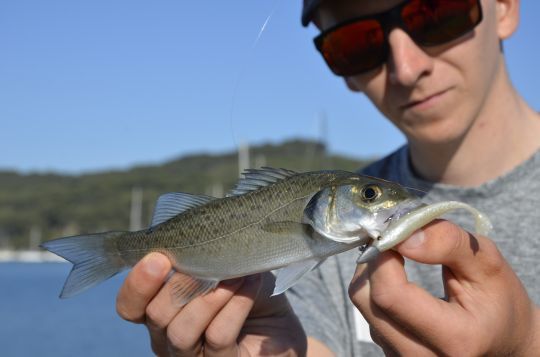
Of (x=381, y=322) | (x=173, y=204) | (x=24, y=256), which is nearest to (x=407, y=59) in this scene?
(x=173, y=204)

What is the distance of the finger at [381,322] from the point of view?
9.00 ft

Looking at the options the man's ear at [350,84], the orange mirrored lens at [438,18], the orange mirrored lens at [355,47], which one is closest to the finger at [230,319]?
the orange mirrored lens at [355,47]

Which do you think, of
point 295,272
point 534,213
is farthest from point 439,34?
point 295,272

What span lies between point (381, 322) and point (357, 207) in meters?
0.50

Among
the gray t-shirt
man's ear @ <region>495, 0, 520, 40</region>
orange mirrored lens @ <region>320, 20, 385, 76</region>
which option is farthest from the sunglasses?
the gray t-shirt

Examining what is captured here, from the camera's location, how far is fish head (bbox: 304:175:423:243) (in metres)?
2.76

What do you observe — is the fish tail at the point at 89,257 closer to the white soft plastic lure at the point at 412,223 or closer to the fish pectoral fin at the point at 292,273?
the fish pectoral fin at the point at 292,273

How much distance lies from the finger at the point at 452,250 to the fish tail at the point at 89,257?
1702 mm

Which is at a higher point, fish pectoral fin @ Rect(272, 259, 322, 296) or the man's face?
the man's face

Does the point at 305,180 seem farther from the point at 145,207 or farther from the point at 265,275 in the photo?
the point at 145,207

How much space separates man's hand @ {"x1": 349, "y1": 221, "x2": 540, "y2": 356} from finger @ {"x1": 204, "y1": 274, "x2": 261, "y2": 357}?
0.79m

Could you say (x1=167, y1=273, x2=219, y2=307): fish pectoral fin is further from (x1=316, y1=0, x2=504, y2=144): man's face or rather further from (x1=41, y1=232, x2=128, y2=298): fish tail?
(x1=316, y1=0, x2=504, y2=144): man's face

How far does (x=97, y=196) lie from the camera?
9469 cm

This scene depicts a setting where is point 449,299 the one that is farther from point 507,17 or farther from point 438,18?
point 507,17
